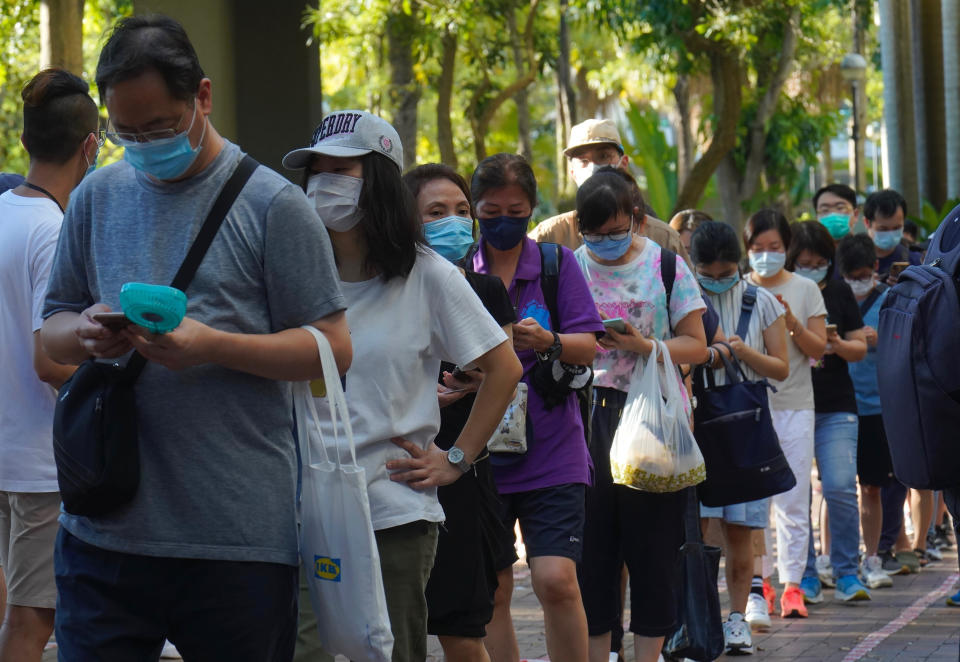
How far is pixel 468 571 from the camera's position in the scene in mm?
4676

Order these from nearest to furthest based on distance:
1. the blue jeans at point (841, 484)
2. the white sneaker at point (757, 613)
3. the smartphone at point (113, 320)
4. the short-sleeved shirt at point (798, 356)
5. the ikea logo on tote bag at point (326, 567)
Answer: the smartphone at point (113, 320), the ikea logo on tote bag at point (326, 567), the white sneaker at point (757, 613), the short-sleeved shirt at point (798, 356), the blue jeans at point (841, 484)

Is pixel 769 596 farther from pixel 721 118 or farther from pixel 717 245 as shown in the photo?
pixel 721 118

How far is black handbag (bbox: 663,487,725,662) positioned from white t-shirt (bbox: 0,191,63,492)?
2.76 metres

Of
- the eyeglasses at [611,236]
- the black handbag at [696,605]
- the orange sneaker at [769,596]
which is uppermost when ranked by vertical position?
the eyeglasses at [611,236]

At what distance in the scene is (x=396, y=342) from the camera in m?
4.08

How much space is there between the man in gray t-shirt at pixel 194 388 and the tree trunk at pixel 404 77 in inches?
567

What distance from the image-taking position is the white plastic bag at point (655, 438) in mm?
5734

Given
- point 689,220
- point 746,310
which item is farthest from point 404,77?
point 746,310

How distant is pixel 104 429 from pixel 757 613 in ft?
17.3

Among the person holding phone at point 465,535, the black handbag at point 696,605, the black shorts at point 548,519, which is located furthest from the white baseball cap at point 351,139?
the black handbag at point 696,605

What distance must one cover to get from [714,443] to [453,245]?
7.02 ft

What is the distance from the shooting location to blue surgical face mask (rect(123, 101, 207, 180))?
317 cm

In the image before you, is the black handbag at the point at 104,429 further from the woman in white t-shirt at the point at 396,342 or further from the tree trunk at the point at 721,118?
the tree trunk at the point at 721,118

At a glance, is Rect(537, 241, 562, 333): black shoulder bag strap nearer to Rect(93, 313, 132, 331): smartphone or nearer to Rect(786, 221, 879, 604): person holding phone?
Rect(93, 313, 132, 331): smartphone
